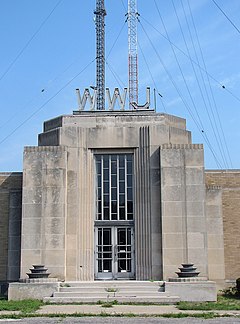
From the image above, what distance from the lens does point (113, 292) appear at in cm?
2034

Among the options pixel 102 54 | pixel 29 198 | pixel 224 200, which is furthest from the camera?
pixel 102 54

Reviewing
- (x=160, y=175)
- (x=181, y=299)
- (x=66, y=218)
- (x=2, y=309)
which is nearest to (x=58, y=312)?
(x=2, y=309)

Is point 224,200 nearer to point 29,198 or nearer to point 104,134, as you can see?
point 104,134

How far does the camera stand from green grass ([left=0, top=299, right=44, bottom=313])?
17297mm

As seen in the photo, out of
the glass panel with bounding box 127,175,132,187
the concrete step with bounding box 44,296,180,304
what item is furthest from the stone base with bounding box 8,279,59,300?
the glass panel with bounding box 127,175,132,187

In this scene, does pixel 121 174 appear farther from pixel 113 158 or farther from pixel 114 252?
pixel 114 252

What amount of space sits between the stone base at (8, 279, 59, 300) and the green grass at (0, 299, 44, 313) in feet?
1.99

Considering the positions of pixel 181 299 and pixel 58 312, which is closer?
pixel 58 312

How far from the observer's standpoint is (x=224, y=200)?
25.2m

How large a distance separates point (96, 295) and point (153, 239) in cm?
435

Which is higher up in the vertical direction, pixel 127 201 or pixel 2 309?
pixel 127 201

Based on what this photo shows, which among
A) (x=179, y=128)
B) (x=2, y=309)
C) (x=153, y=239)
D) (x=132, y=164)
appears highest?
(x=179, y=128)

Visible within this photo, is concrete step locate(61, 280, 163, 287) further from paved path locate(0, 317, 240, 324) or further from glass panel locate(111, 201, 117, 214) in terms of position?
paved path locate(0, 317, 240, 324)

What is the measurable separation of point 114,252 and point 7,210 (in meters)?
5.61
